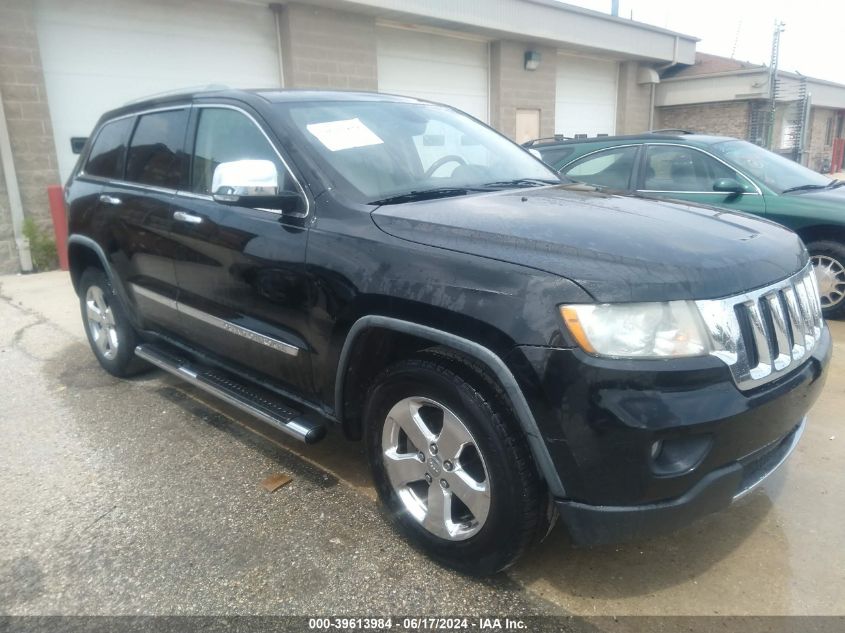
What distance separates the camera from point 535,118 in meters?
15.9

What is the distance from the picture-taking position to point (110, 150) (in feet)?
14.2

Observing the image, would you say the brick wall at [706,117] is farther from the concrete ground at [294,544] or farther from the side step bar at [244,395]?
the side step bar at [244,395]

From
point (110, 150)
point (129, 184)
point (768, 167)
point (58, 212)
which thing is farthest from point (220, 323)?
point (58, 212)

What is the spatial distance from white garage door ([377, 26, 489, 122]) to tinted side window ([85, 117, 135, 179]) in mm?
8554

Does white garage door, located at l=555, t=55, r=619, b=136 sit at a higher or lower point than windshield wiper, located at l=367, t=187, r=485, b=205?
higher

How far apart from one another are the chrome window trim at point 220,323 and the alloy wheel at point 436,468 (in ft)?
2.12

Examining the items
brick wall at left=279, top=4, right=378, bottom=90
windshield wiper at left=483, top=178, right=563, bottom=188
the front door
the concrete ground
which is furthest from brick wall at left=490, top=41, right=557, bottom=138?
the concrete ground

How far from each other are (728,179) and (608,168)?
111cm

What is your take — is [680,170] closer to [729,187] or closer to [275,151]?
[729,187]

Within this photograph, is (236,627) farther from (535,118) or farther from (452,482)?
(535,118)

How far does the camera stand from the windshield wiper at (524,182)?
123 inches

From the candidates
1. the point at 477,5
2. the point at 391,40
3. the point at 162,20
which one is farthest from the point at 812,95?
the point at 162,20

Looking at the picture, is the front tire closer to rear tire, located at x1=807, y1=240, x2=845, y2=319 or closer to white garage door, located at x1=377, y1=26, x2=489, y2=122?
rear tire, located at x1=807, y1=240, x2=845, y2=319

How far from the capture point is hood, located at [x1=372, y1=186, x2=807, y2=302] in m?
1.96
